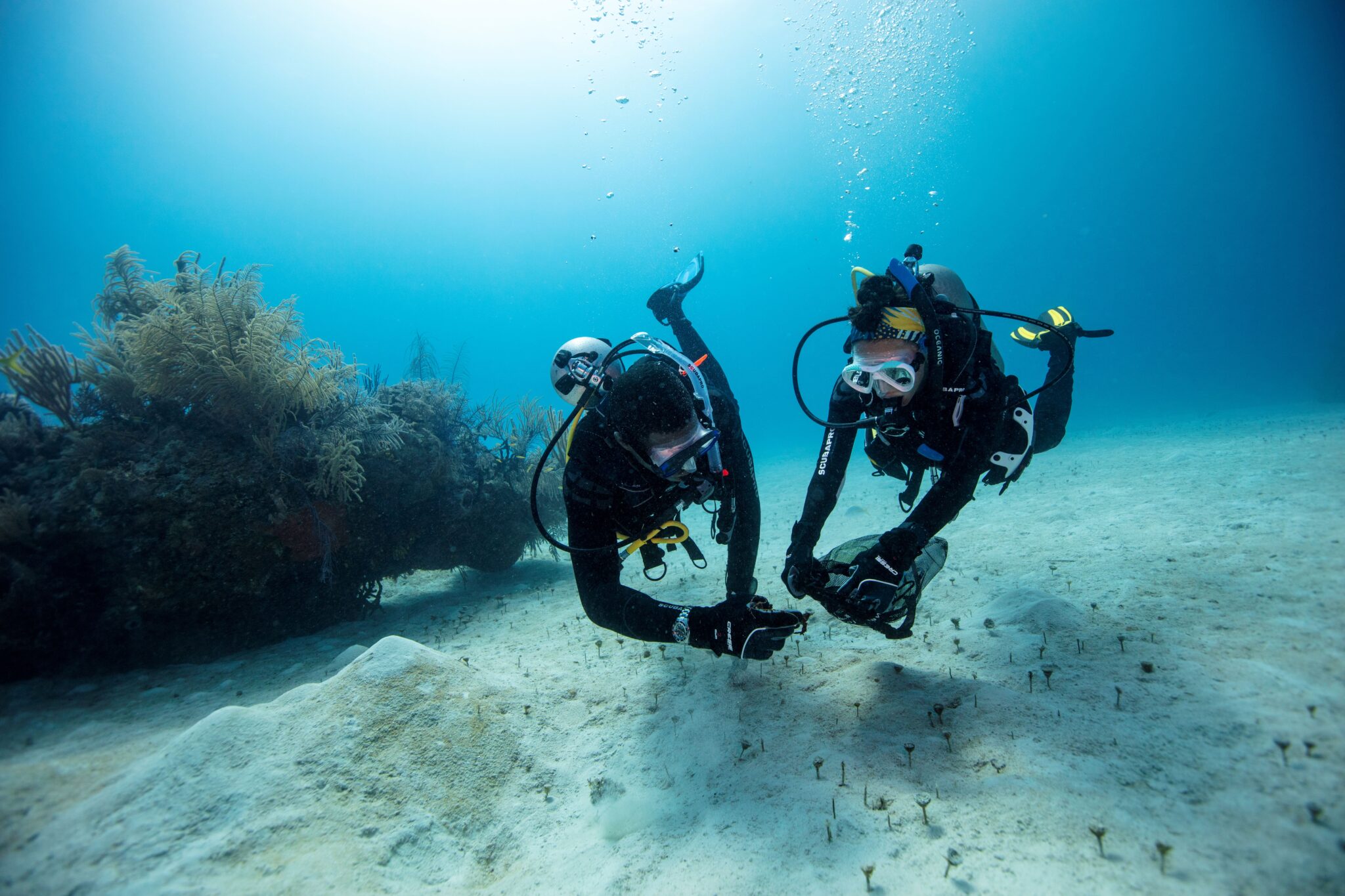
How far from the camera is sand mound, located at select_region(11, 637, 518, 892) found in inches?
80.3

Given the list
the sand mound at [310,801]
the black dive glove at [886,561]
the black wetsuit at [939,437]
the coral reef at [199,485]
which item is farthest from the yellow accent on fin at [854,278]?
the coral reef at [199,485]

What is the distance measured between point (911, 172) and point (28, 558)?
322 feet

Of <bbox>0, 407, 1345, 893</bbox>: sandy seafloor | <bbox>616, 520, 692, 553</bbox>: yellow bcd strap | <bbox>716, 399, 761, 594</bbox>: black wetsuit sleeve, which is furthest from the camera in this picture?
<bbox>716, 399, 761, 594</bbox>: black wetsuit sleeve

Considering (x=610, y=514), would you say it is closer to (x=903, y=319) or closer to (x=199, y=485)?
(x=903, y=319)

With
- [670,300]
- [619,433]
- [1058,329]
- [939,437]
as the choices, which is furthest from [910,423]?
[670,300]

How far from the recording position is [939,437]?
4160mm

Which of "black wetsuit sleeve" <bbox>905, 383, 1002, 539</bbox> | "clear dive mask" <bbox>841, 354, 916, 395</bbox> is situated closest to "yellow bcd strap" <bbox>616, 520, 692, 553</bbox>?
"black wetsuit sleeve" <bbox>905, 383, 1002, 539</bbox>

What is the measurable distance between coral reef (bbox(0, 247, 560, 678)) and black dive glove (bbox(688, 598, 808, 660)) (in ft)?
15.7

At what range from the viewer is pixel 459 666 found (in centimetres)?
355

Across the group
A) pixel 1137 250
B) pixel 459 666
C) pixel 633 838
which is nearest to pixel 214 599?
pixel 459 666

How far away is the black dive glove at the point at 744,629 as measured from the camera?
2893 mm

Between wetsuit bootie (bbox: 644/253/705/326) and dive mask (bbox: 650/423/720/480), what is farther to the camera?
wetsuit bootie (bbox: 644/253/705/326)

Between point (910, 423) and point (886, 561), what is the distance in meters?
1.54

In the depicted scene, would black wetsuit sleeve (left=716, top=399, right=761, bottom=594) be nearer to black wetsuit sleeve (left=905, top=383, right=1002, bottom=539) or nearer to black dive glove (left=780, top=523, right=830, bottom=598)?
black dive glove (left=780, top=523, right=830, bottom=598)
